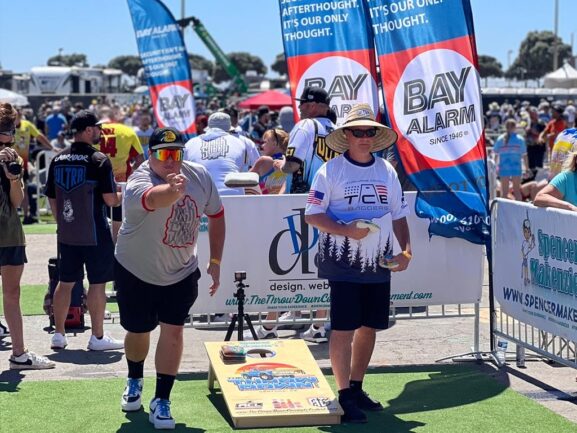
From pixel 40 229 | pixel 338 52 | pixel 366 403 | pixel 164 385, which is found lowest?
pixel 40 229

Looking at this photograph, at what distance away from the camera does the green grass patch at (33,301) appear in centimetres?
1128

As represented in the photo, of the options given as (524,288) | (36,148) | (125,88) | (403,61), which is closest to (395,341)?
(524,288)

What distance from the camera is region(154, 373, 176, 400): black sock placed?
681 cm

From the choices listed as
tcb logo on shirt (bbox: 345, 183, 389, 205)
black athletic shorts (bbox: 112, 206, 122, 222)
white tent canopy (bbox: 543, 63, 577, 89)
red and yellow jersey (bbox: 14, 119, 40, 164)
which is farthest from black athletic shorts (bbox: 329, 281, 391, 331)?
white tent canopy (bbox: 543, 63, 577, 89)

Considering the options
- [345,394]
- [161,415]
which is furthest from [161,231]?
[345,394]

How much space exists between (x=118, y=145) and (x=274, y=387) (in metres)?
5.50

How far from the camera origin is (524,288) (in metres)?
8.32

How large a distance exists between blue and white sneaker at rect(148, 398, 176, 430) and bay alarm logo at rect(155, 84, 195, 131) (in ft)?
37.8

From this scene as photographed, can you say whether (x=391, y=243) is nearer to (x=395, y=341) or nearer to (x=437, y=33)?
(x=437, y=33)

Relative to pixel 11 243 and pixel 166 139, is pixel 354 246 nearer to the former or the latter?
pixel 166 139

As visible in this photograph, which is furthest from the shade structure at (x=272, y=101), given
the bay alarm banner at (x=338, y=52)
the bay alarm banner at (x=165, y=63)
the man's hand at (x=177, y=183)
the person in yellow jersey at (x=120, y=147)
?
the man's hand at (x=177, y=183)

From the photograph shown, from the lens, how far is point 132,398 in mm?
7152

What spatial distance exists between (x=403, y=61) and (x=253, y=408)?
10.4 feet

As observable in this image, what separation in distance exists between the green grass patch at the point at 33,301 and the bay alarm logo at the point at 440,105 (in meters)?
4.19
